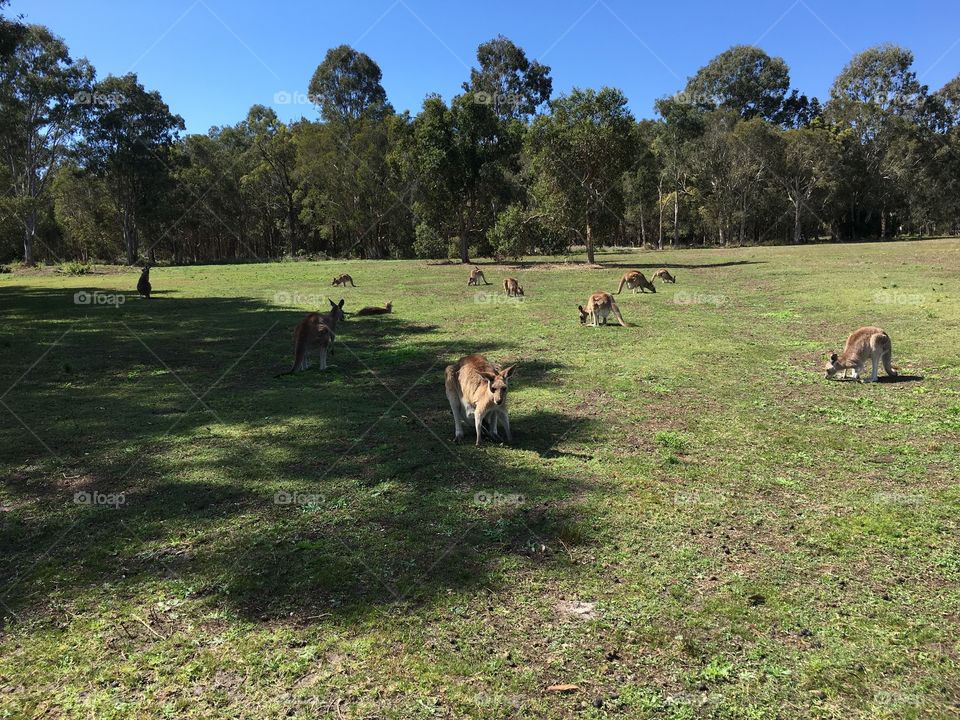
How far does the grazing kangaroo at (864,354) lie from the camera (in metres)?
8.95

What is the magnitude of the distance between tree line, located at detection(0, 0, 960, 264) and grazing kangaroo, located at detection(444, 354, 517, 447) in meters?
29.4

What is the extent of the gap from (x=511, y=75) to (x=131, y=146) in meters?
41.1

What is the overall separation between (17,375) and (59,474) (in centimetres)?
593

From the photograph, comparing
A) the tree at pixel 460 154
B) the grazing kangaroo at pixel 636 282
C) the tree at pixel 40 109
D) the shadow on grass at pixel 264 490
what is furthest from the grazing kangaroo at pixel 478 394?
the tree at pixel 40 109

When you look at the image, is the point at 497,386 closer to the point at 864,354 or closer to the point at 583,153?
the point at 864,354

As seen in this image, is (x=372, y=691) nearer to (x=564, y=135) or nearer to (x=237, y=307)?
(x=237, y=307)

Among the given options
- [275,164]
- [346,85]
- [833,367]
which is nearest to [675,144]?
[346,85]

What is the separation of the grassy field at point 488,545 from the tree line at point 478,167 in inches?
1120

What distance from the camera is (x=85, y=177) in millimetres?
50719

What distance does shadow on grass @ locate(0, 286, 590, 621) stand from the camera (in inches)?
168

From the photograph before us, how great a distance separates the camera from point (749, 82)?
7888 cm

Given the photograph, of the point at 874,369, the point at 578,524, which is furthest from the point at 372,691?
the point at 874,369

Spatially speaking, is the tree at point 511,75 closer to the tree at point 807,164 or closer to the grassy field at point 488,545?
the tree at point 807,164

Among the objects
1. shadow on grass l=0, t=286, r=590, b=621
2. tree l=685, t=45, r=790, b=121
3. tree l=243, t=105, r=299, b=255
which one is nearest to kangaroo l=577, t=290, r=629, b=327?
shadow on grass l=0, t=286, r=590, b=621
